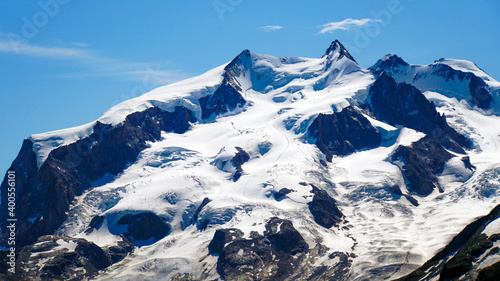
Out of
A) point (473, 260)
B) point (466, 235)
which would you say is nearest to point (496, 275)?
point (473, 260)

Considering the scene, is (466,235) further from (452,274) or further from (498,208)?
(452,274)

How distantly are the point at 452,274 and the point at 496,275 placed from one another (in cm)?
1449

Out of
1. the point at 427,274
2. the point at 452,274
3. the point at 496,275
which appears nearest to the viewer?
the point at 496,275

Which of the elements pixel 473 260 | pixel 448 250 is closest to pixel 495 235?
pixel 473 260

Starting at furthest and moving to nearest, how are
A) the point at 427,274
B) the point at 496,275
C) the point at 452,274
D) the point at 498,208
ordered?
the point at 498,208 < the point at 427,274 < the point at 452,274 < the point at 496,275

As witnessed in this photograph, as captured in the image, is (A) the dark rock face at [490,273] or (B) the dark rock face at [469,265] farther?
(B) the dark rock face at [469,265]

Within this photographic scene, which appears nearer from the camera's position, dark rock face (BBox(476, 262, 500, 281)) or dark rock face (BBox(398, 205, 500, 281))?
dark rock face (BBox(476, 262, 500, 281))

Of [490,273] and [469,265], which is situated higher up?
[490,273]

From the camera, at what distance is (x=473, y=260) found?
13875cm

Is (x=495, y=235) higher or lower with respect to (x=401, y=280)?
higher

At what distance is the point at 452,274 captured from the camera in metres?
138

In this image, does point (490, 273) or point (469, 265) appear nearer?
point (490, 273)

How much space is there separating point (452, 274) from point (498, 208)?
39.4 meters

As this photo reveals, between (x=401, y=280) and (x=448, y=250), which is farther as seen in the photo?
(x=448, y=250)
